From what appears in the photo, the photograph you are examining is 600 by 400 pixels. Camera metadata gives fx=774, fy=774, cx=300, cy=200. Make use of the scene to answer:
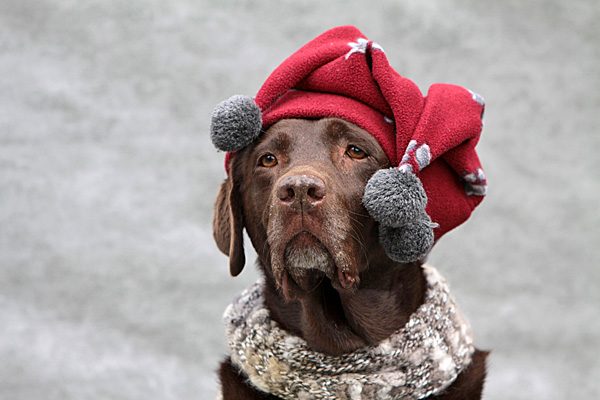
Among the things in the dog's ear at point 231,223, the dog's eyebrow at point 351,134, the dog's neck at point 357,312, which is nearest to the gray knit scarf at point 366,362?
the dog's neck at point 357,312

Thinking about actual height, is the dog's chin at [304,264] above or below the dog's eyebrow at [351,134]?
below

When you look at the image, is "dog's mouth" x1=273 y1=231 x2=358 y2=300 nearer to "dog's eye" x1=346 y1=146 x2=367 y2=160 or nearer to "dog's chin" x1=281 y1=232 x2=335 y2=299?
"dog's chin" x1=281 y1=232 x2=335 y2=299

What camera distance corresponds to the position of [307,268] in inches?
103

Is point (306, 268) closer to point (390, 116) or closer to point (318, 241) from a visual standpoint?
point (318, 241)

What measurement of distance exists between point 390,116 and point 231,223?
75 cm

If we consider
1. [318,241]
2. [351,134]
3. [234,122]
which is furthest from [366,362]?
[234,122]

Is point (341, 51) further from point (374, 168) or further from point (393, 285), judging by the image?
point (393, 285)

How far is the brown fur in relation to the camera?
2.53 m

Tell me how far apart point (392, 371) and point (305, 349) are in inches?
13.4

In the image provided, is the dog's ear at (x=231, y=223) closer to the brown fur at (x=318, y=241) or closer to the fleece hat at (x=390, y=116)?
the brown fur at (x=318, y=241)

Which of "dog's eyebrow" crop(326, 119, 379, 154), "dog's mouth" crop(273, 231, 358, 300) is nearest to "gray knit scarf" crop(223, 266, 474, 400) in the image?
"dog's mouth" crop(273, 231, 358, 300)

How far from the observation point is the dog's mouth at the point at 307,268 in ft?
8.36

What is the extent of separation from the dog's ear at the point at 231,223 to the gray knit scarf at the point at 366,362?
0.24 metres

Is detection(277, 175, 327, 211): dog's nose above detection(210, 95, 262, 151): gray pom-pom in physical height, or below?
below
